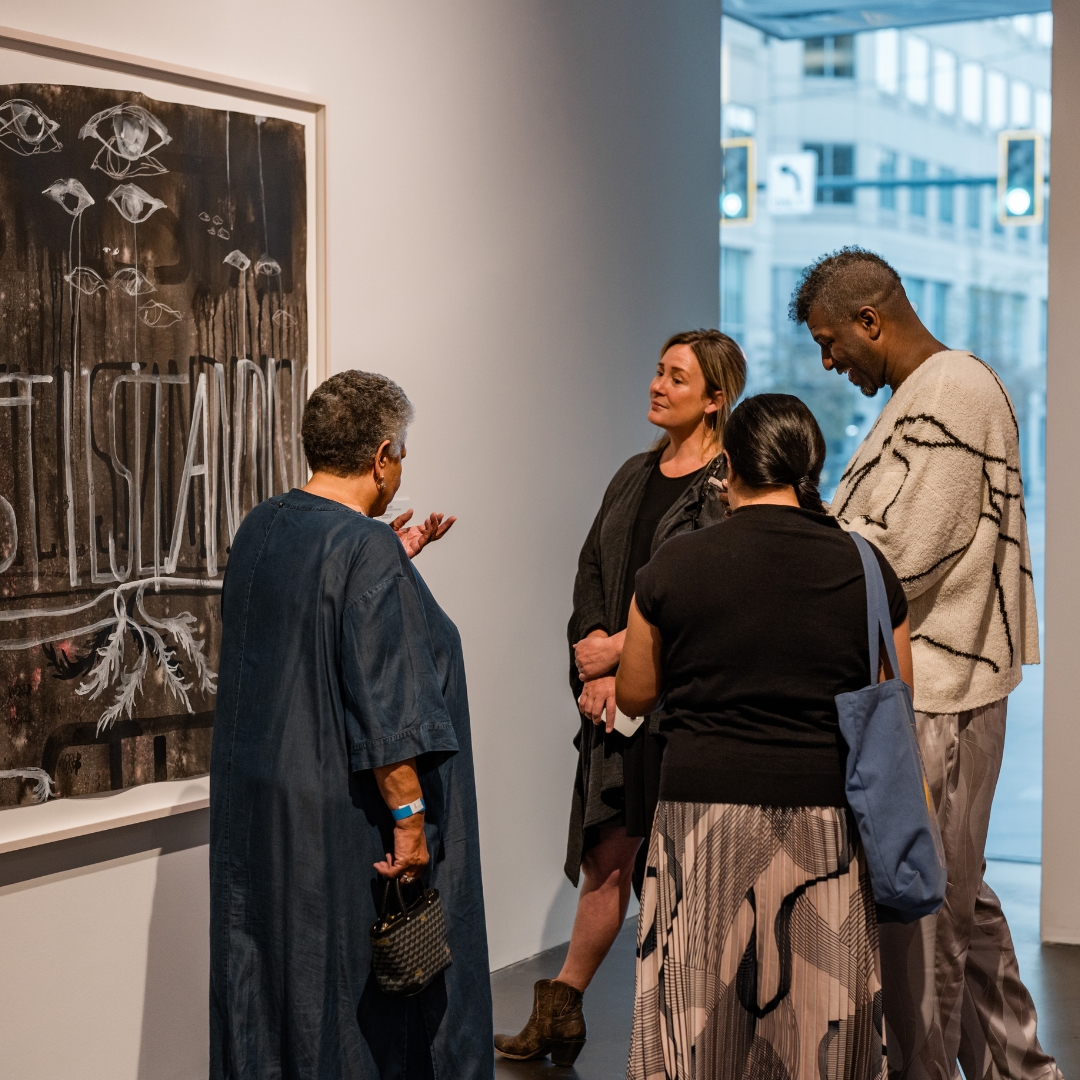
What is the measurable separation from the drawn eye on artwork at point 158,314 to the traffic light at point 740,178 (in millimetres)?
3952

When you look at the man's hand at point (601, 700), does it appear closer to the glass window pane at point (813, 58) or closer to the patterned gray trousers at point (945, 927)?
the patterned gray trousers at point (945, 927)

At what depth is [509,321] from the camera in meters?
3.87

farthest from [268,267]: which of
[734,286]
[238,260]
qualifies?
[734,286]

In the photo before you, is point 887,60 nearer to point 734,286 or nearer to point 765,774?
point 734,286

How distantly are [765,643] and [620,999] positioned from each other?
6.68 ft

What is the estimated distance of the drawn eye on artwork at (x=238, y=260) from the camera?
2.92 m

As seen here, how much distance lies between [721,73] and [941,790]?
321cm

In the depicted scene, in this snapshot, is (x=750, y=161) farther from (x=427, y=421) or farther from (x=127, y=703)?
(x=127, y=703)

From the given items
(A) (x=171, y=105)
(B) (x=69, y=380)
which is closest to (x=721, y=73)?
(A) (x=171, y=105)

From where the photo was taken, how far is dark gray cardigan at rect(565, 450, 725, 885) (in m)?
3.27

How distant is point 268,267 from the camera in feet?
9.90

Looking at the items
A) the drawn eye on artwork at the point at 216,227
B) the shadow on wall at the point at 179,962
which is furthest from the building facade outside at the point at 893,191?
the shadow on wall at the point at 179,962

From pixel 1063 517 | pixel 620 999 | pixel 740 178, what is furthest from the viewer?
pixel 740 178

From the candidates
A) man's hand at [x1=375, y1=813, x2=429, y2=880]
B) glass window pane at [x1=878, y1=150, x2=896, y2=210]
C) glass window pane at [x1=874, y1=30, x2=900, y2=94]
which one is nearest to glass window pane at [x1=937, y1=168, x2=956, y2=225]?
glass window pane at [x1=878, y1=150, x2=896, y2=210]
